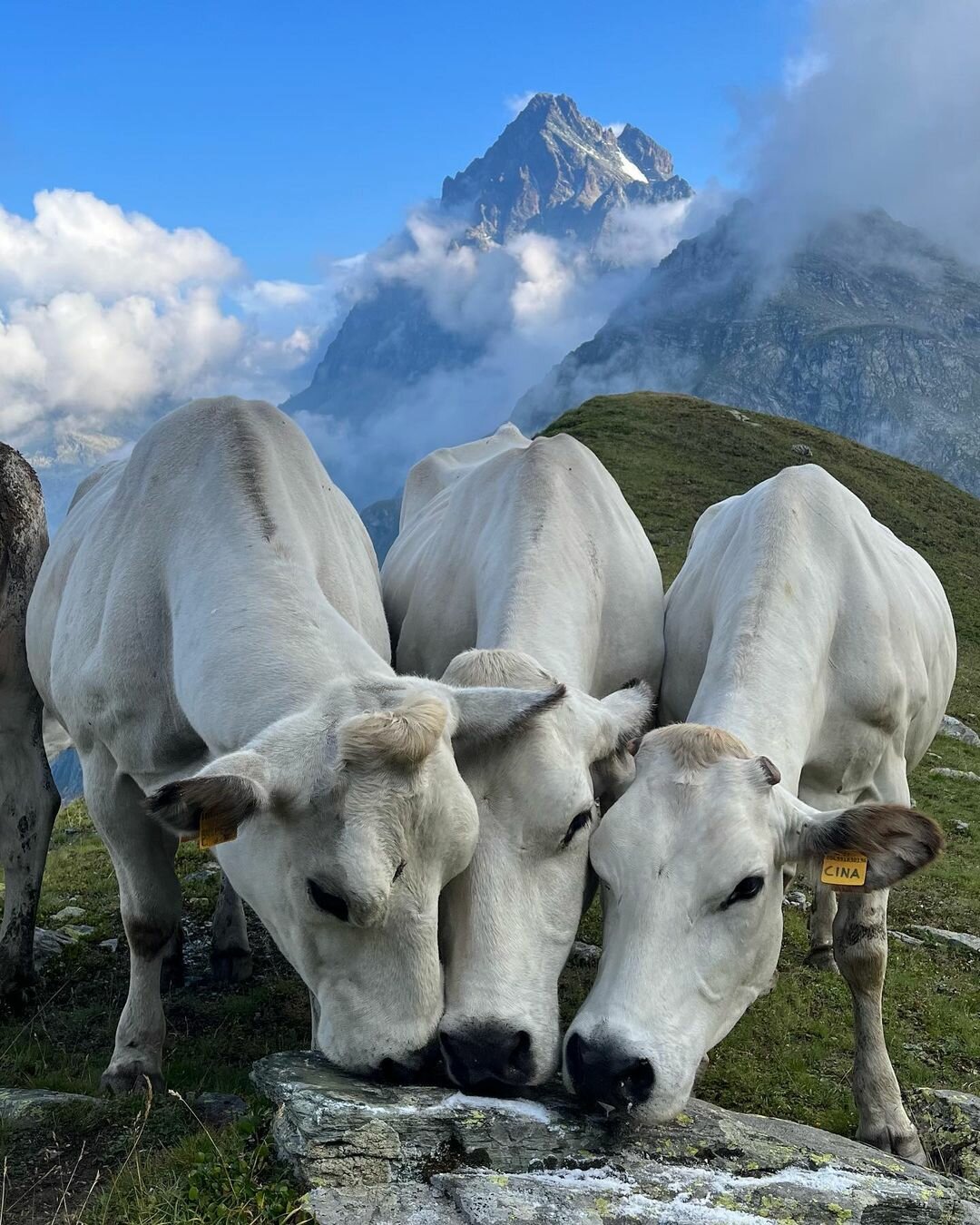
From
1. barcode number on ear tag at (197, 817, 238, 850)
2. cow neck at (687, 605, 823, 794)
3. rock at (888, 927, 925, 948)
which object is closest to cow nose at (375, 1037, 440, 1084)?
barcode number on ear tag at (197, 817, 238, 850)

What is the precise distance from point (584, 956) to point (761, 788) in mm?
4674

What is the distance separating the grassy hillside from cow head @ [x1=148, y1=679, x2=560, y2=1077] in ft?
98.3

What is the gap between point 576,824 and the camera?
5.07 m

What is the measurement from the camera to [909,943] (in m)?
10.5

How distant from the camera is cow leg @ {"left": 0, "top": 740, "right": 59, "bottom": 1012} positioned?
838cm

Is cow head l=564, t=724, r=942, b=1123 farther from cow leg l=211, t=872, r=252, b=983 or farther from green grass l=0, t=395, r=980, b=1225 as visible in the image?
cow leg l=211, t=872, r=252, b=983

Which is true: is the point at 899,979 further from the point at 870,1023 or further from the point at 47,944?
the point at 47,944

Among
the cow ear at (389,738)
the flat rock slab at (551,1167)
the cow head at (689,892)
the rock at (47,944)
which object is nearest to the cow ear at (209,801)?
the cow ear at (389,738)

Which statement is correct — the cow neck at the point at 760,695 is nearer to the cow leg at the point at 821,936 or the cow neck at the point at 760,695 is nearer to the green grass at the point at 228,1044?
the green grass at the point at 228,1044

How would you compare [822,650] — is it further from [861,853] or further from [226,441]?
[226,441]

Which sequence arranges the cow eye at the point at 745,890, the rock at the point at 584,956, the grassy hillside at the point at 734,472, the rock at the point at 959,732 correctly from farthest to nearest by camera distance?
the grassy hillside at the point at 734,472 < the rock at the point at 959,732 < the rock at the point at 584,956 < the cow eye at the point at 745,890

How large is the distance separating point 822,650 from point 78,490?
736 cm

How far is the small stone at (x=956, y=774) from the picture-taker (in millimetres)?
19125

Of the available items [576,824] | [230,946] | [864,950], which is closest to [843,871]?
[576,824]
